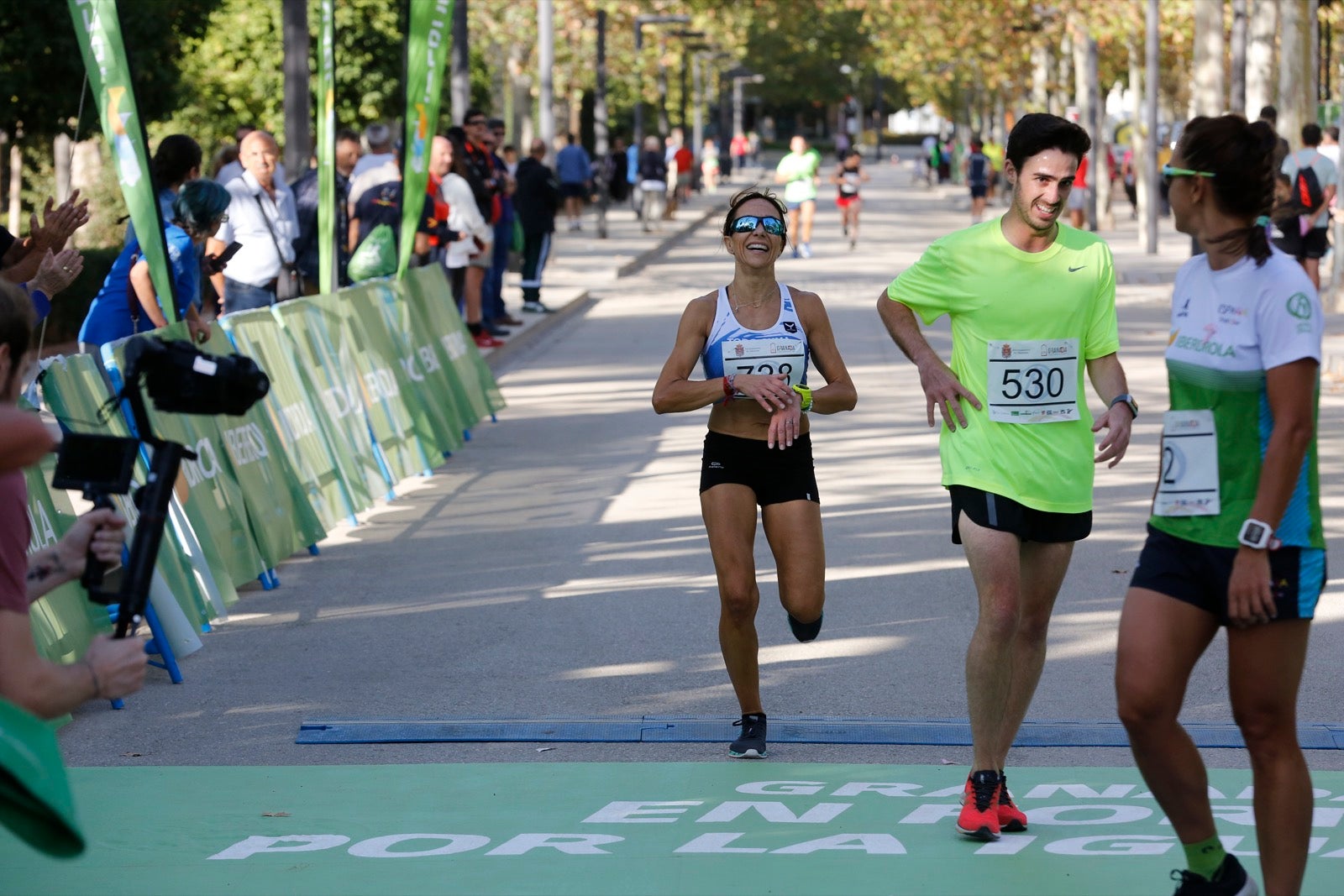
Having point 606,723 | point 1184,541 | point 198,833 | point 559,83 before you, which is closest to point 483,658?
point 606,723

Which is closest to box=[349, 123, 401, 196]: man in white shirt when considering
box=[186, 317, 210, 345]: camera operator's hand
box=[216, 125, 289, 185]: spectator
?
box=[216, 125, 289, 185]: spectator

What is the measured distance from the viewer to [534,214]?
22859mm

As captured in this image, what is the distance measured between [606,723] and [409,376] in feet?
19.0

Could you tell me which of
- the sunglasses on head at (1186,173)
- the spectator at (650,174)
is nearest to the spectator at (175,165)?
the sunglasses on head at (1186,173)

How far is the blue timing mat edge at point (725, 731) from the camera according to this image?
253 inches

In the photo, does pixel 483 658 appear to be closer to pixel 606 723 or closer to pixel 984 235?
pixel 606 723

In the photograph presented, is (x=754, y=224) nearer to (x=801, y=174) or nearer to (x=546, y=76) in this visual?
(x=801, y=174)

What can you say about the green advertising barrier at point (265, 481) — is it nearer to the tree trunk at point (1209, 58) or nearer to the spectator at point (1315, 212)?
the spectator at point (1315, 212)

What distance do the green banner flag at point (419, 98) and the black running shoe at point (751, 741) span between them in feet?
25.8

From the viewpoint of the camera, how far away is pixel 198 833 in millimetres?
5543

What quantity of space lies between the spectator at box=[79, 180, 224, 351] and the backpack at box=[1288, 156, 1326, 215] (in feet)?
37.5

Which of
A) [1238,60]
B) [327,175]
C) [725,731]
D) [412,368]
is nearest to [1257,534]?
[725,731]

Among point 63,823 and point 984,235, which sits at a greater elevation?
point 984,235

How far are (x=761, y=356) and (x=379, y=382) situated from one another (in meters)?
5.50
